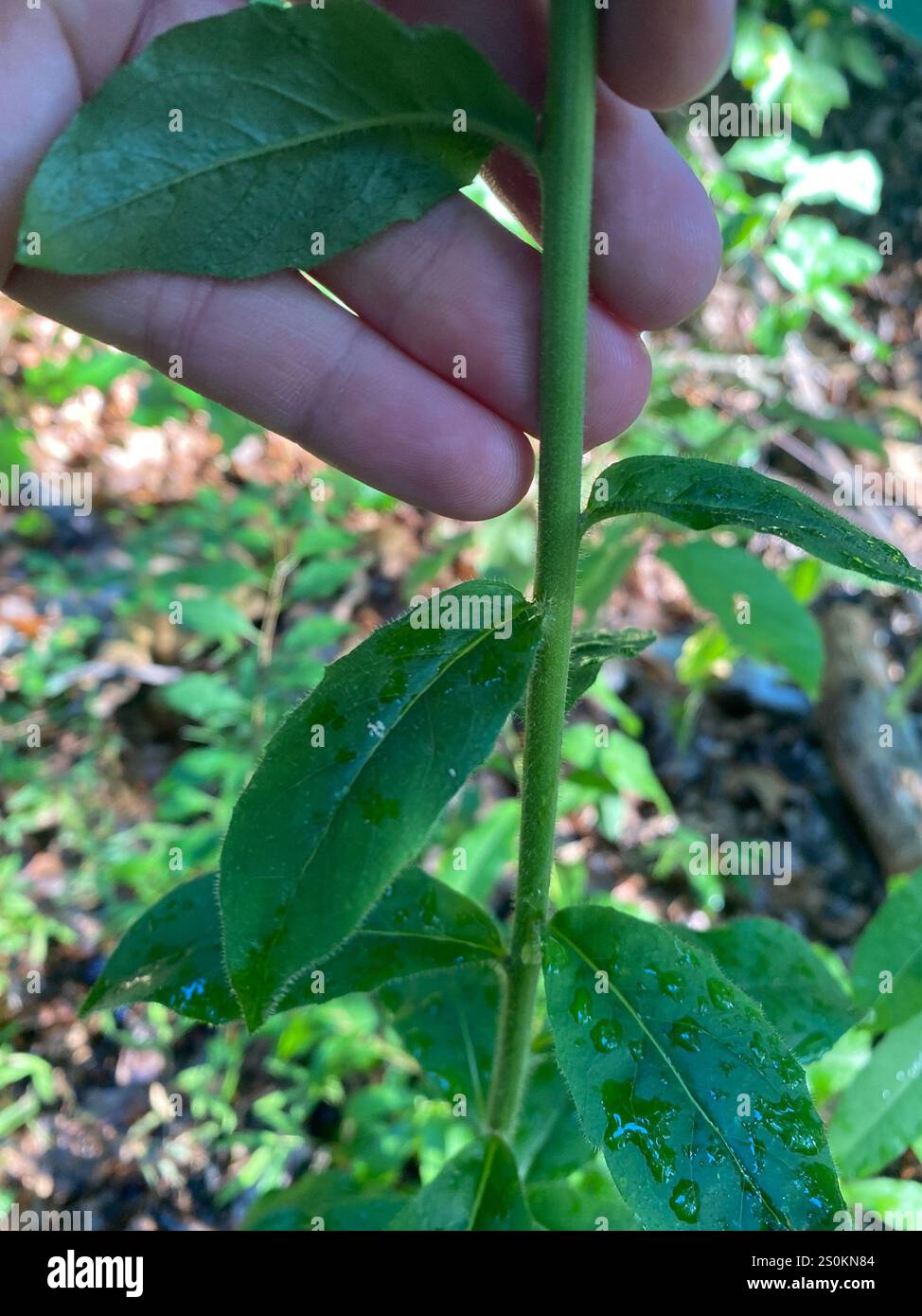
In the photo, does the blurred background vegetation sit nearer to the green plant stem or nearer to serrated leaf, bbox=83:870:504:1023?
serrated leaf, bbox=83:870:504:1023

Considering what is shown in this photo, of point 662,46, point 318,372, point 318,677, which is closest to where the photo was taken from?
point 662,46

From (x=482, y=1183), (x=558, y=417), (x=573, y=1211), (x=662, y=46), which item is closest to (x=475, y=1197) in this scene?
(x=482, y=1183)

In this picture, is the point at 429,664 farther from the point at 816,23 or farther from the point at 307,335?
the point at 816,23

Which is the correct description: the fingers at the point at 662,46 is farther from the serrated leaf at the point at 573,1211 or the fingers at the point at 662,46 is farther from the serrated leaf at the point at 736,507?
the serrated leaf at the point at 573,1211

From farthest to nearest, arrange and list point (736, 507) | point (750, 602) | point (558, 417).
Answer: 1. point (750, 602)
2. point (558, 417)
3. point (736, 507)

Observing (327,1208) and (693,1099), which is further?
(327,1208)

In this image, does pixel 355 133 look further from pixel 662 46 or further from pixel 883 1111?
pixel 883 1111
